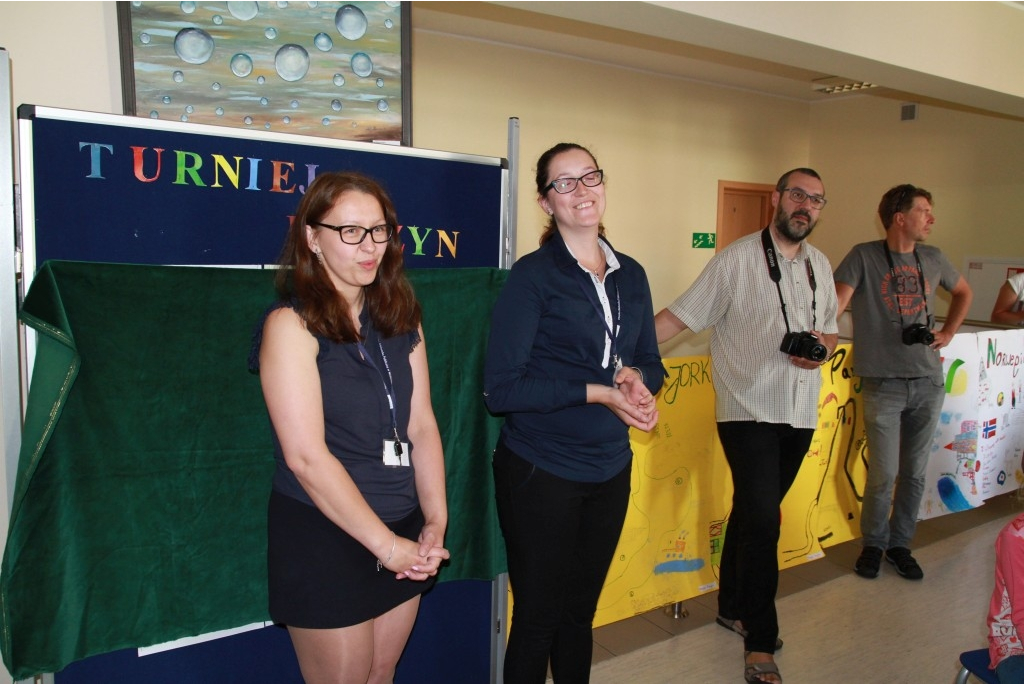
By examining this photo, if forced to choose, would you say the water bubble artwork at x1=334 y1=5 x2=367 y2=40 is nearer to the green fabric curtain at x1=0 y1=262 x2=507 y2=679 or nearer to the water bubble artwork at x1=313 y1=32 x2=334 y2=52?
the water bubble artwork at x1=313 y1=32 x2=334 y2=52

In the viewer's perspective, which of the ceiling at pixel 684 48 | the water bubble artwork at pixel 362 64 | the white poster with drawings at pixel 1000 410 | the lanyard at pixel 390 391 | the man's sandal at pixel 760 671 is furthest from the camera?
the white poster with drawings at pixel 1000 410

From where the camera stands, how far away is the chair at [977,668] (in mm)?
1604

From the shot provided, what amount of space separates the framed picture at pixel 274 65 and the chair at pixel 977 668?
1.92 meters

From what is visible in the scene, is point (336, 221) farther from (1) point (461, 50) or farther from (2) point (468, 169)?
(1) point (461, 50)

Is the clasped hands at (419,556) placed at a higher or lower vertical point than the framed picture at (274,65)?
lower

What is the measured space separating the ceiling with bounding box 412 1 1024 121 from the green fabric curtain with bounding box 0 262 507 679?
181cm

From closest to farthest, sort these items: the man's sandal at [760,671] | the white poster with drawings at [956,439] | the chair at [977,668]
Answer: the chair at [977,668], the man's sandal at [760,671], the white poster with drawings at [956,439]

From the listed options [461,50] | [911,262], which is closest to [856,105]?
[461,50]

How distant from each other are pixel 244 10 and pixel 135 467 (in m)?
1.14

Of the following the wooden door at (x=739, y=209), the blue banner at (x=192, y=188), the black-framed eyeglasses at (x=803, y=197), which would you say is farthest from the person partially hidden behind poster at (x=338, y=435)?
the wooden door at (x=739, y=209)

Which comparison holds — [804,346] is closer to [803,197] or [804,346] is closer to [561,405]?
[803,197]

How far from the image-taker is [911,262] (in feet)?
10.7

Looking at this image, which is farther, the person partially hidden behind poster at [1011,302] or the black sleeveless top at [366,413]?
the person partially hidden behind poster at [1011,302]

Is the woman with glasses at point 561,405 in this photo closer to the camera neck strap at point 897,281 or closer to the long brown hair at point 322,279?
the long brown hair at point 322,279
